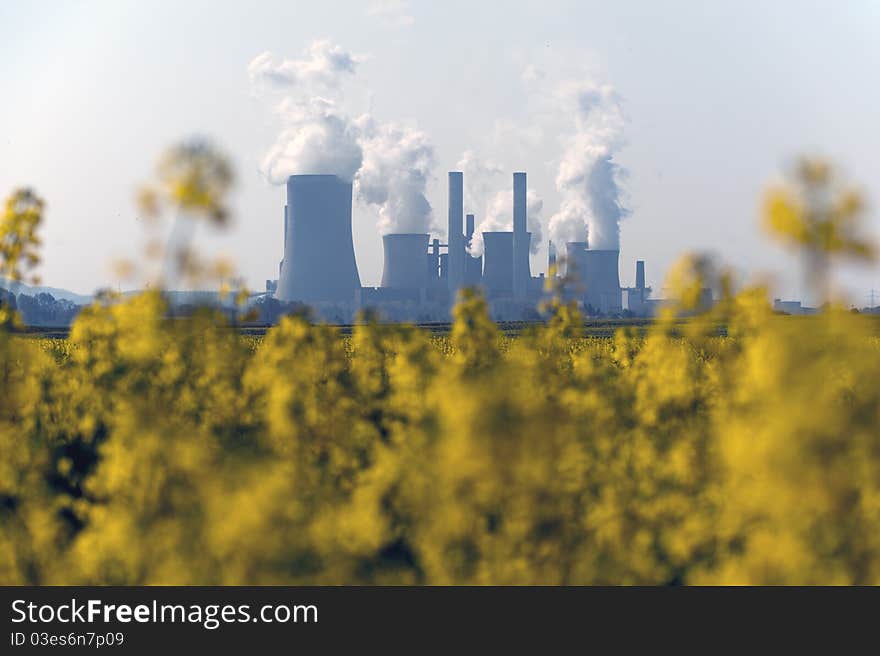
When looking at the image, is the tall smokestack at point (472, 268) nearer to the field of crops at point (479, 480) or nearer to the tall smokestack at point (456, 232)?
the tall smokestack at point (456, 232)

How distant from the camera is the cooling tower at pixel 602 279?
75.7m

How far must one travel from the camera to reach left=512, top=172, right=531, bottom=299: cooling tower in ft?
258

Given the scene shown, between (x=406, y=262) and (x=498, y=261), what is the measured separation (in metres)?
8.20

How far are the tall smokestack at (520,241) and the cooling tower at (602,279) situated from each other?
16.0 feet

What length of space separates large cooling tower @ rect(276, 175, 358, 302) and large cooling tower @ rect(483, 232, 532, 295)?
14.5 m

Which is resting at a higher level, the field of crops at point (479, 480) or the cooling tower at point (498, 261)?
the cooling tower at point (498, 261)

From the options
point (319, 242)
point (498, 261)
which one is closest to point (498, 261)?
point (498, 261)

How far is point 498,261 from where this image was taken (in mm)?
79312

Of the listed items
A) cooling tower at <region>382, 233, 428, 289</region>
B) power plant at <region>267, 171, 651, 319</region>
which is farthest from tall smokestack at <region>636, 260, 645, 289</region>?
cooling tower at <region>382, 233, 428, 289</region>

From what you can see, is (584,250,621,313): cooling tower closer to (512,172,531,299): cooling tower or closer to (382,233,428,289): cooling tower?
(512,172,531,299): cooling tower

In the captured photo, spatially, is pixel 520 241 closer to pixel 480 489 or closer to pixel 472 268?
pixel 472 268

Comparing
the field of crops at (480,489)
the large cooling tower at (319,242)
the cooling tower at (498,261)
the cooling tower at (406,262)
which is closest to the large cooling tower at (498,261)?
the cooling tower at (498,261)
